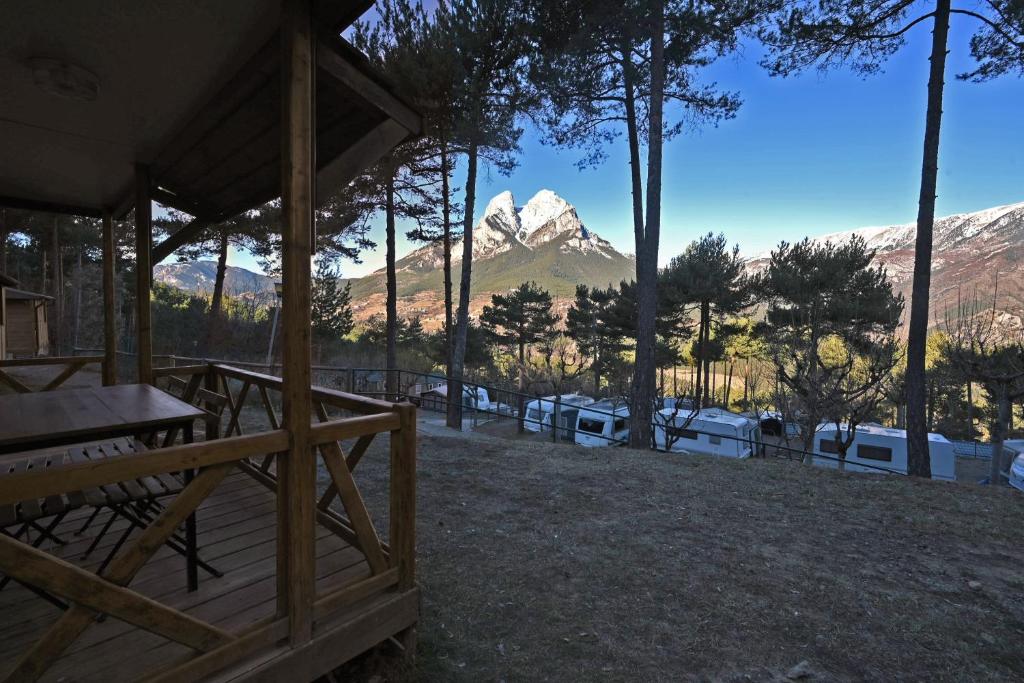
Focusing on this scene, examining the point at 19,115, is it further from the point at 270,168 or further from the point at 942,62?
the point at 942,62

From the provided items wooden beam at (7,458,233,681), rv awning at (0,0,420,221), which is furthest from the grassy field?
rv awning at (0,0,420,221)

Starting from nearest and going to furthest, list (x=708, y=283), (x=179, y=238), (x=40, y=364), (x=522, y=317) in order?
(x=179, y=238) < (x=40, y=364) < (x=708, y=283) < (x=522, y=317)

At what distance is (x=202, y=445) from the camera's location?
5.11 feet

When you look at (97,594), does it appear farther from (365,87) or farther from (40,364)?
(40,364)

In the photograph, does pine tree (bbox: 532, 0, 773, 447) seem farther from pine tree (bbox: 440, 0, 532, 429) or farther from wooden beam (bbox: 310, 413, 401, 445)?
wooden beam (bbox: 310, 413, 401, 445)

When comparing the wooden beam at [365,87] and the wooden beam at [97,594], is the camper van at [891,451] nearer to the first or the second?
the wooden beam at [365,87]

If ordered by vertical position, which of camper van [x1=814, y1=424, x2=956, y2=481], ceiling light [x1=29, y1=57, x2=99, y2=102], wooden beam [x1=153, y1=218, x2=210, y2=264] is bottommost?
camper van [x1=814, y1=424, x2=956, y2=481]

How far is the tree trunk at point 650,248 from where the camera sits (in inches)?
334

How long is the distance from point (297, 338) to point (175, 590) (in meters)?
1.34

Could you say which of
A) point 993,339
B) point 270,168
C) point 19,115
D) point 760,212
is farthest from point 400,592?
point 760,212

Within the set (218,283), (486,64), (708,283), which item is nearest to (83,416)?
(486,64)

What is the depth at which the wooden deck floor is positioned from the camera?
5.51 ft

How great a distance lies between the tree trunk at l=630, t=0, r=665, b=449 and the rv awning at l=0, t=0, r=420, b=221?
6.88 metres

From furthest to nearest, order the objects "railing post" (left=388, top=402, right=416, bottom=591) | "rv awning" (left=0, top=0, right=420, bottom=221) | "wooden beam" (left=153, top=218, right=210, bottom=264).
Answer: "wooden beam" (left=153, top=218, right=210, bottom=264) < "railing post" (left=388, top=402, right=416, bottom=591) < "rv awning" (left=0, top=0, right=420, bottom=221)
